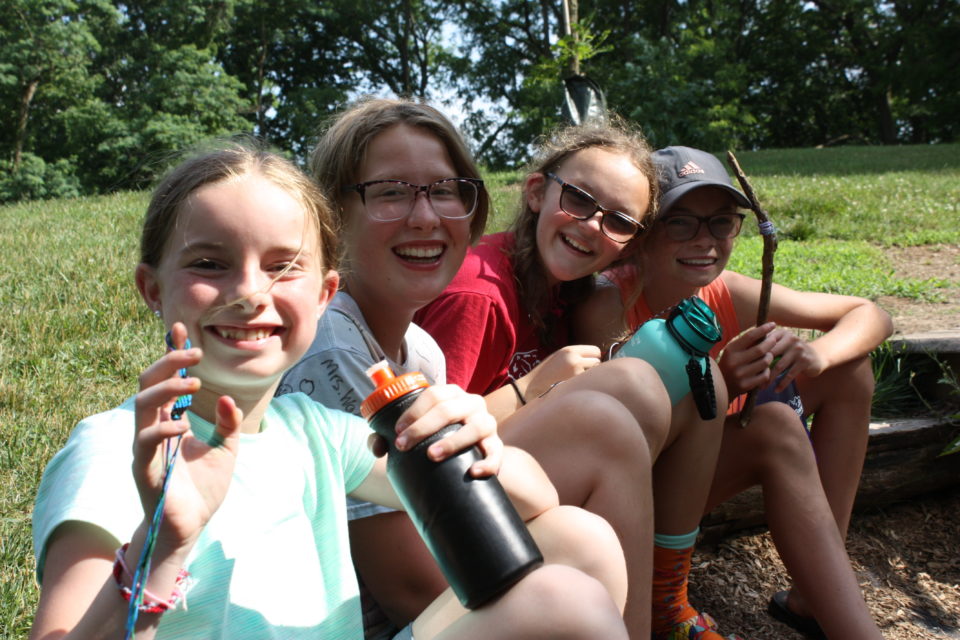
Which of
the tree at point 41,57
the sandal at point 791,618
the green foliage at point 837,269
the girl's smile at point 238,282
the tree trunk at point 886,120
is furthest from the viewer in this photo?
the tree trunk at point 886,120

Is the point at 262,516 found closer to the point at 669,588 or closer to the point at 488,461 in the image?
the point at 488,461

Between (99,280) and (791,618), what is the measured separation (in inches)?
154

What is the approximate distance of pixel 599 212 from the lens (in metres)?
2.53

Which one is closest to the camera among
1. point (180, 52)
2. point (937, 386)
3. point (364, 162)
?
point (364, 162)

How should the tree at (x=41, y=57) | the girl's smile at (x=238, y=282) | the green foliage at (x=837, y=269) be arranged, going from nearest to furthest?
1. the girl's smile at (x=238, y=282)
2. the green foliage at (x=837, y=269)
3. the tree at (x=41, y=57)

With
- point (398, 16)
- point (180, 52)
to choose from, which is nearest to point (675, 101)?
point (180, 52)

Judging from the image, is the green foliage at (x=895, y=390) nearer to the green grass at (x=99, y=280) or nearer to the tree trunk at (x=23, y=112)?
the green grass at (x=99, y=280)

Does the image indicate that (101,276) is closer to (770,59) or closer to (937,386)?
(937,386)

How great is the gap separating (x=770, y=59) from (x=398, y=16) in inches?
579

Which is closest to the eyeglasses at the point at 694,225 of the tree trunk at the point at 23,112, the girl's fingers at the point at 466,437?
the girl's fingers at the point at 466,437

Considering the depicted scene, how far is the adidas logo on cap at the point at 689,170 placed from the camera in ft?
8.71

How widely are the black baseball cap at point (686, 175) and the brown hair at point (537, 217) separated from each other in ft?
0.17

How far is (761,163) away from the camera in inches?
578

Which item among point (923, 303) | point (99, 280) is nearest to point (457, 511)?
point (99, 280)
